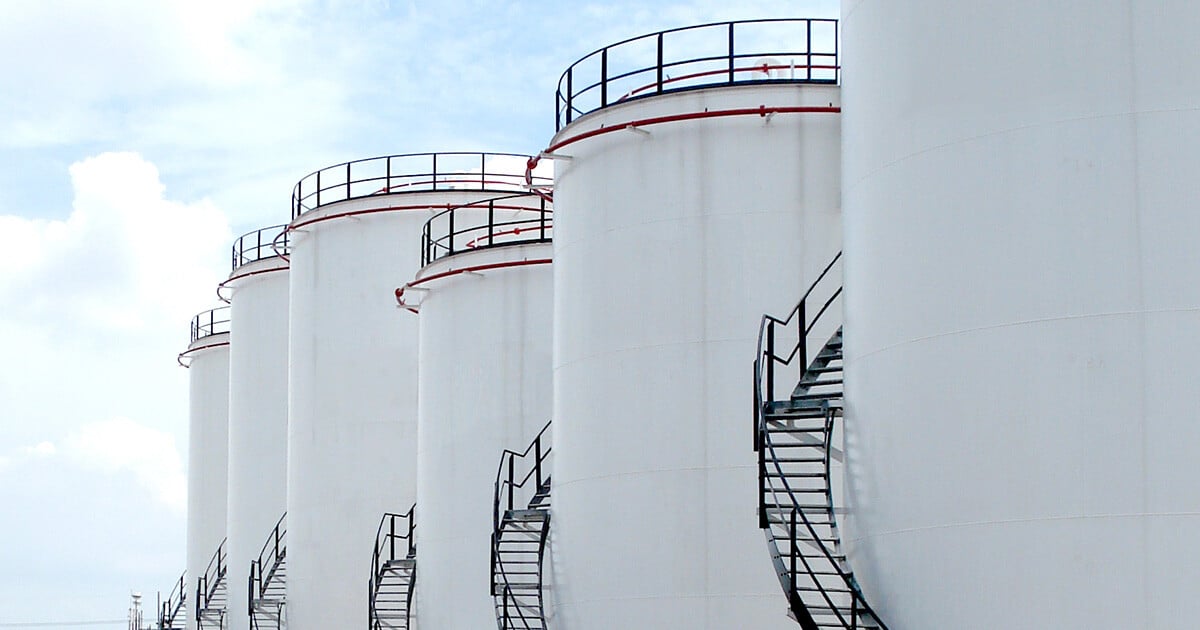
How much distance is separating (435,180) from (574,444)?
13.6 m

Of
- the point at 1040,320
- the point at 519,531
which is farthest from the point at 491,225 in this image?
the point at 1040,320

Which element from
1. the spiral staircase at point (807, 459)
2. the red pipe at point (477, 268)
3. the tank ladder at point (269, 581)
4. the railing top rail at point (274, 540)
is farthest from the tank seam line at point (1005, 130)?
the railing top rail at point (274, 540)

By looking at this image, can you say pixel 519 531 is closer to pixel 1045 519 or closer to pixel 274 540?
pixel 1045 519

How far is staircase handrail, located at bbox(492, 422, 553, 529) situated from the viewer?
88.2 feet

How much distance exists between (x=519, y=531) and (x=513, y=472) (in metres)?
1.59

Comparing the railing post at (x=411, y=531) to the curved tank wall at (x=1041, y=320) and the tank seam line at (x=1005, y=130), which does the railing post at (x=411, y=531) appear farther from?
the tank seam line at (x=1005, y=130)

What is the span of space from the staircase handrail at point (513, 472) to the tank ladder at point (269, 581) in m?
10.1

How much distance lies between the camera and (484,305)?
Answer: 28.5 m

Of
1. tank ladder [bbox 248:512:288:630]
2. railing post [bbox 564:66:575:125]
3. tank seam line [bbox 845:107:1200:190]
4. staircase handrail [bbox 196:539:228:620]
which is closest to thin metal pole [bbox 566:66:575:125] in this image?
railing post [bbox 564:66:575:125]

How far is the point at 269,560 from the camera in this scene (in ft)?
126

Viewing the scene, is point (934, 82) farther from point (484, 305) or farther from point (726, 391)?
point (484, 305)

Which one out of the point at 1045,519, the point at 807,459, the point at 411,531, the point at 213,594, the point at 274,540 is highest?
the point at 807,459

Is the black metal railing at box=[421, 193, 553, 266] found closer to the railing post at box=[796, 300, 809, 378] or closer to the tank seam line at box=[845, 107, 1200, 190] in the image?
the railing post at box=[796, 300, 809, 378]

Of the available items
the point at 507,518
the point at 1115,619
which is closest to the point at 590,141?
the point at 507,518
